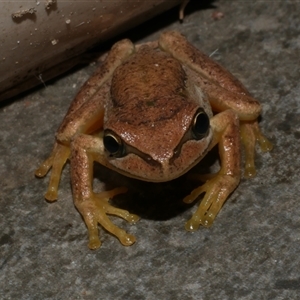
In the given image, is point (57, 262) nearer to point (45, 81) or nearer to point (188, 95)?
point (188, 95)

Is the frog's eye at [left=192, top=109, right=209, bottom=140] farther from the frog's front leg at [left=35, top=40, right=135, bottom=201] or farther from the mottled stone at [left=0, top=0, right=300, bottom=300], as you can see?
the frog's front leg at [left=35, top=40, right=135, bottom=201]

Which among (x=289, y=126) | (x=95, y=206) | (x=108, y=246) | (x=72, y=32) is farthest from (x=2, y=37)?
(x=289, y=126)

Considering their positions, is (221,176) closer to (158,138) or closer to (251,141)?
(251,141)

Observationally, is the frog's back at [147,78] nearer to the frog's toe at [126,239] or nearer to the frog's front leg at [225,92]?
the frog's front leg at [225,92]

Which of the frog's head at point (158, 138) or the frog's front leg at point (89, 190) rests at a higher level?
the frog's head at point (158, 138)

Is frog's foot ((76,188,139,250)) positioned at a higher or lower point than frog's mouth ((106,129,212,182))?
lower

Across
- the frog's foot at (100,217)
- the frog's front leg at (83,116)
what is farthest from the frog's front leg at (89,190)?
the frog's front leg at (83,116)

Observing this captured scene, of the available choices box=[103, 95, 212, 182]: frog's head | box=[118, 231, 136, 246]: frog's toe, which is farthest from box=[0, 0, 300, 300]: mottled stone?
box=[103, 95, 212, 182]: frog's head
